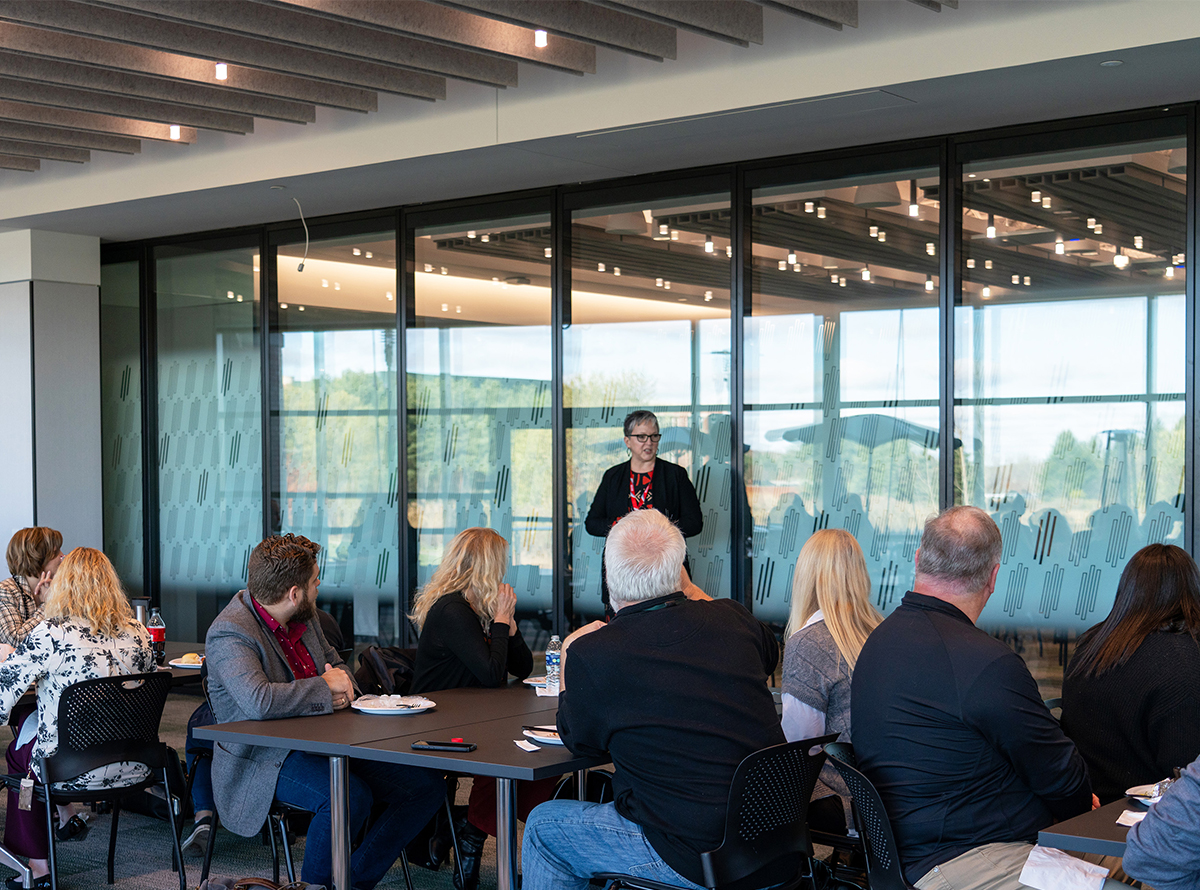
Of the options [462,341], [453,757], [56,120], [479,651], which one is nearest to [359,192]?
[462,341]

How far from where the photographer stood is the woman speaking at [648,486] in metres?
6.76

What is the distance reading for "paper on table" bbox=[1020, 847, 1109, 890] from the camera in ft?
8.47

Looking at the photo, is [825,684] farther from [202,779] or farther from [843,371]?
[843,371]

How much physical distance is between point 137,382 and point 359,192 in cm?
314

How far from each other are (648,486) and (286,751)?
3.23 m

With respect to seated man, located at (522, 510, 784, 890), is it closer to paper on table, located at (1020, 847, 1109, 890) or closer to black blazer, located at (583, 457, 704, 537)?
paper on table, located at (1020, 847, 1109, 890)

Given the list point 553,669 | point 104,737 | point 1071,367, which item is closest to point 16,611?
point 104,737

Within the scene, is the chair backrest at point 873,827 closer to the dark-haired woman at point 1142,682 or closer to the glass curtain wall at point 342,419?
the dark-haired woman at point 1142,682

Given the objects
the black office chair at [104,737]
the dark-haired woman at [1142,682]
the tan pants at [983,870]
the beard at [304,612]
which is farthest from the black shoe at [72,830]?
the dark-haired woman at [1142,682]

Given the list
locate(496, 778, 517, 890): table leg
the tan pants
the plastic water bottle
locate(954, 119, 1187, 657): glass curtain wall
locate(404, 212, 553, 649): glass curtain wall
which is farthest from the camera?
locate(404, 212, 553, 649): glass curtain wall

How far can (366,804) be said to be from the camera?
4.09m

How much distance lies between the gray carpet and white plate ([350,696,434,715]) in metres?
0.97

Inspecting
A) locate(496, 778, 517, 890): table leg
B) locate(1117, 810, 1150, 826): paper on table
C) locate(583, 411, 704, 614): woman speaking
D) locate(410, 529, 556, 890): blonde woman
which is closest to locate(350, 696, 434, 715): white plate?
locate(410, 529, 556, 890): blonde woman

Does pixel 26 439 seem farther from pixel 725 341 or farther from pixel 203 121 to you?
pixel 725 341
